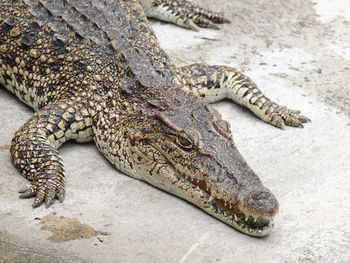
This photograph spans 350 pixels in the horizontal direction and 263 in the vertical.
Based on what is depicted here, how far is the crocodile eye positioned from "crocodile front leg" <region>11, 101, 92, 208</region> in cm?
113

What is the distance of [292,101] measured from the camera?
6.47 metres

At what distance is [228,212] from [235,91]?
7.01ft

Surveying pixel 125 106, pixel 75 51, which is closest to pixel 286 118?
pixel 125 106

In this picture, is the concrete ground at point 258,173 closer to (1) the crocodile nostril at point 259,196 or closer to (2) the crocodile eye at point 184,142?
(1) the crocodile nostril at point 259,196

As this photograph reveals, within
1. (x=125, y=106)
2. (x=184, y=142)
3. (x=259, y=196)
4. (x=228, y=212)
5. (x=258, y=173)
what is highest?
(x=125, y=106)

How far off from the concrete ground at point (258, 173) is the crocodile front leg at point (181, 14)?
1.36 ft

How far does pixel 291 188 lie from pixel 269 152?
0.61 metres

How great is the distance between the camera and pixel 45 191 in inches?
189

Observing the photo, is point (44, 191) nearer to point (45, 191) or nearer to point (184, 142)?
point (45, 191)

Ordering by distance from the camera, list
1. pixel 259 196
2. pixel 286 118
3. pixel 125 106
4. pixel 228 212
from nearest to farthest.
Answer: pixel 259 196 → pixel 228 212 → pixel 125 106 → pixel 286 118

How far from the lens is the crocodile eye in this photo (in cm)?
468

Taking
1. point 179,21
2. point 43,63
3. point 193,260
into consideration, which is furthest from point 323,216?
point 179,21

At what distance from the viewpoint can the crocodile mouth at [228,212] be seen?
4342 millimetres

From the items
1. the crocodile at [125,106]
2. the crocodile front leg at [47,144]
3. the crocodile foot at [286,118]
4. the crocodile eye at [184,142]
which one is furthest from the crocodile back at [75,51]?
the crocodile foot at [286,118]
